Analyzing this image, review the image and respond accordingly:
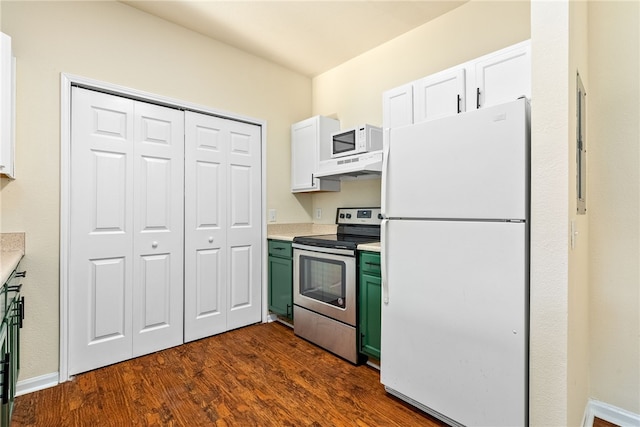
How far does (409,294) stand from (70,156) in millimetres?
2404

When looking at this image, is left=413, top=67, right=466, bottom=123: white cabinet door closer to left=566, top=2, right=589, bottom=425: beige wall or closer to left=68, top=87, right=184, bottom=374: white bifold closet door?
left=566, top=2, right=589, bottom=425: beige wall

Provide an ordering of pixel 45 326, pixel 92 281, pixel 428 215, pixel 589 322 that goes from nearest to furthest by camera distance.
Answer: pixel 428 215 → pixel 589 322 → pixel 45 326 → pixel 92 281

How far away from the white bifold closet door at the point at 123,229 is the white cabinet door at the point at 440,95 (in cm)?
194

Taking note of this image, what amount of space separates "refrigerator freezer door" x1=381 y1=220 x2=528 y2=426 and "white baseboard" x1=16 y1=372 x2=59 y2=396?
84.8 inches

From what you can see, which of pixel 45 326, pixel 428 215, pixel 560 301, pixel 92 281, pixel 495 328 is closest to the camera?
pixel 560 301

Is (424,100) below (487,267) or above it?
above

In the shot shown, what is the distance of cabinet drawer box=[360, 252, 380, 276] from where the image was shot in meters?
2.24

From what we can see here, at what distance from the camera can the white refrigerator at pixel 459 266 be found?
57.7 inches

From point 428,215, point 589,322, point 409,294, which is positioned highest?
point 428,215

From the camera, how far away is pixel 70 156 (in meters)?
2.24

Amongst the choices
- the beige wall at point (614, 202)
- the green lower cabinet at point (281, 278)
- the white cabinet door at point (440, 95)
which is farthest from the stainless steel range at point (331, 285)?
the beige wall at point (614, 202)

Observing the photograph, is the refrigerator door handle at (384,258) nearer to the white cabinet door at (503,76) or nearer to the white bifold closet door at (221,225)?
the white cabinet door at (503,76)

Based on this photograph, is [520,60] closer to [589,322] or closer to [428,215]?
[428,215]

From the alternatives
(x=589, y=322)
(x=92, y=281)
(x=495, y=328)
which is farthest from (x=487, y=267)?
(x=92, y=281)
